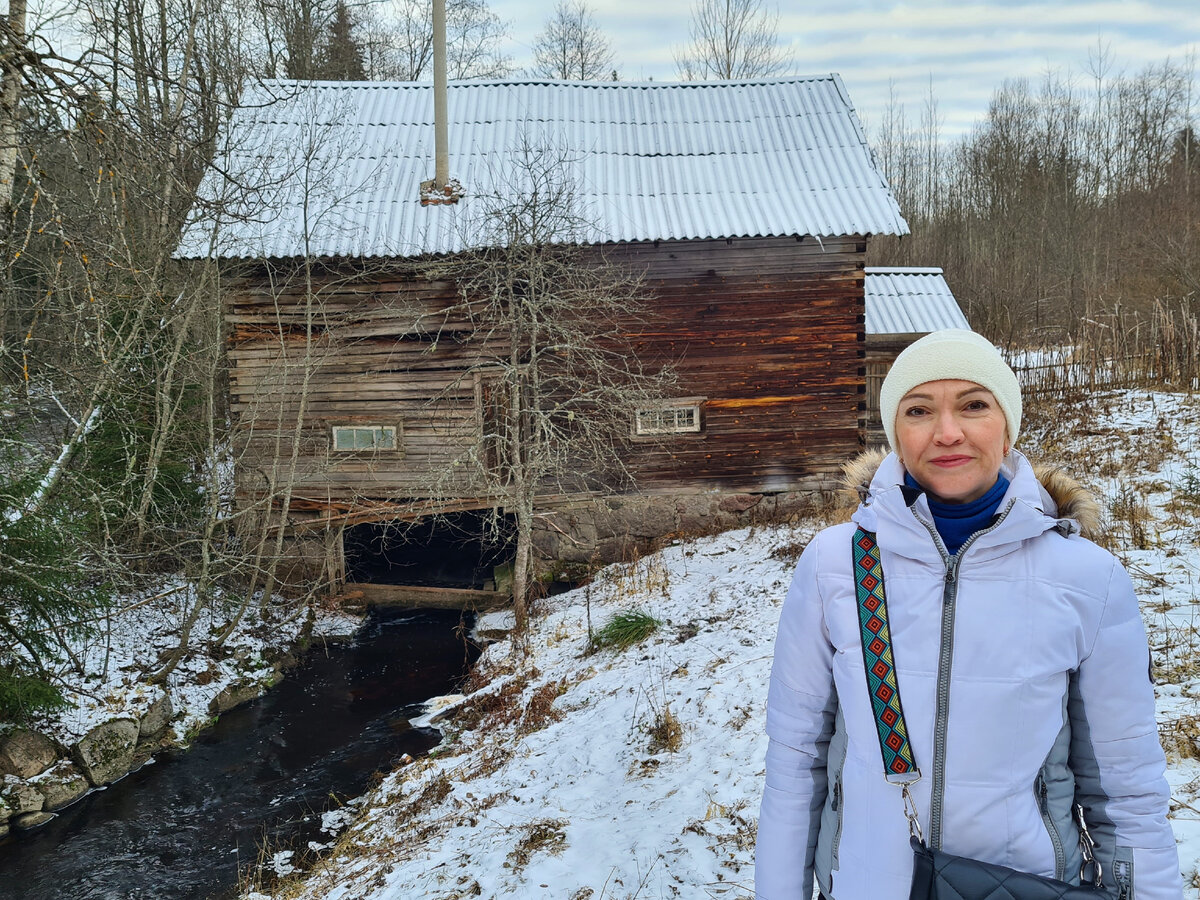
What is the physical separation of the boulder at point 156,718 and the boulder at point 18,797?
1.33 metres

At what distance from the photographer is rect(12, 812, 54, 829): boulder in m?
8.12

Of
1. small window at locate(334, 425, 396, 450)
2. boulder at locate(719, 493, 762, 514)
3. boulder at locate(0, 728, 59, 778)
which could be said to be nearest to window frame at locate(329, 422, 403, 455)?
small window at locate(334, 425, 396, 450)

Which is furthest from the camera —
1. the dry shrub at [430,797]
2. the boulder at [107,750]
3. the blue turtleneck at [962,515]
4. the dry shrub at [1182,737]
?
the boulder at [107,750]

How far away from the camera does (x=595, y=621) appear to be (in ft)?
34.5

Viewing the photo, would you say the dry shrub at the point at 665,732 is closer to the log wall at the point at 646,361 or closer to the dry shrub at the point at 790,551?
the dry shrub at the point at 790,551

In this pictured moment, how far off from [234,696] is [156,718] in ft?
3.84

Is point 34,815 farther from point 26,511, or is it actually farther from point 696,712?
point 696,712

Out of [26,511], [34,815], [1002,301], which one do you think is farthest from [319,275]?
[1002,301]

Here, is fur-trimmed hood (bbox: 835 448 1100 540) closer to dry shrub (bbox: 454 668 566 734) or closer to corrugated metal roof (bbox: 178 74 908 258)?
dry shrub (bbox: 454 668 566 734)

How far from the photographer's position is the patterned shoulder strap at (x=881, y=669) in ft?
6.43

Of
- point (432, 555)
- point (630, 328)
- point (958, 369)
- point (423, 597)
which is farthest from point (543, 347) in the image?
point (958, 369)

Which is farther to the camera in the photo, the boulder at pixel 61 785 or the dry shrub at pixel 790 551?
the dry shrub at pixel 790 551

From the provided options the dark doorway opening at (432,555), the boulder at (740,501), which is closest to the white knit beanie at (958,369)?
the boulder at (740,501)

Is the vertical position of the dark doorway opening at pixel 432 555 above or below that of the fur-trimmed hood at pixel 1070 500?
below
